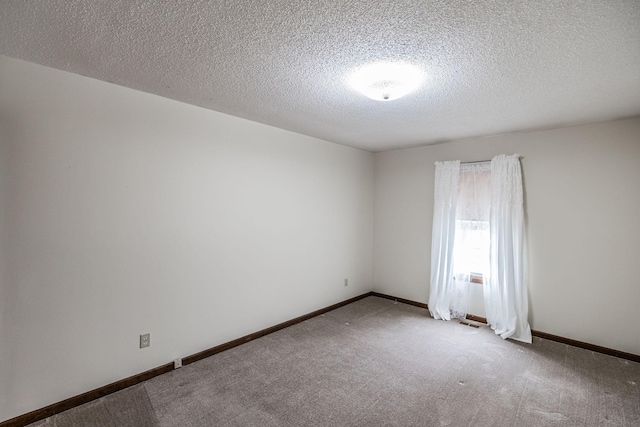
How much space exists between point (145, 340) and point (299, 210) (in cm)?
212

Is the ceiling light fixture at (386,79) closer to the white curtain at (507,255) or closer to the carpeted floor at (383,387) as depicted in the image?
the white curtain at (507,255)

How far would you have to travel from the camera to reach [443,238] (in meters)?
4.15

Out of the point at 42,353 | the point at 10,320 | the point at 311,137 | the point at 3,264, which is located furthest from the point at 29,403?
the point at 311,137

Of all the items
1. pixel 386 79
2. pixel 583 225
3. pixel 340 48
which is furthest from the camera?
pixel 583 225

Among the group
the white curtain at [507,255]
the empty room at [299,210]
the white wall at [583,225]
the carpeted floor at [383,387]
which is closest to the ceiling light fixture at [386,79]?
the empty room at [299,210]

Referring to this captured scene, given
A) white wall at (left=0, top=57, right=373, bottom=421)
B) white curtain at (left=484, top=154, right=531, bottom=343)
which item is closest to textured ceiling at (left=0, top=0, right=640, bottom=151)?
white wall at (left=0, top=57, right=373, bottom=421)

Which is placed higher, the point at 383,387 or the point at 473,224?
the point at 473,224

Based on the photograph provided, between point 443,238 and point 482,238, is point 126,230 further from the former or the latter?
point 482,238

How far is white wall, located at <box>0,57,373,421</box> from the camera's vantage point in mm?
2000

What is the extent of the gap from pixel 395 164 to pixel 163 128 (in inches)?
133

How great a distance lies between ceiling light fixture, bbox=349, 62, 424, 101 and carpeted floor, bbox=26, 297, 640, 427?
2.34m

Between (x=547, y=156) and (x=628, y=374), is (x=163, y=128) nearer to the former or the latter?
(x=547, y=156)

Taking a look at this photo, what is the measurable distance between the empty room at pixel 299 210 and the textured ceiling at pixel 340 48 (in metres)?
0.02

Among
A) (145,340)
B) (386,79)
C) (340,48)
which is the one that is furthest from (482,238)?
(145,340)
